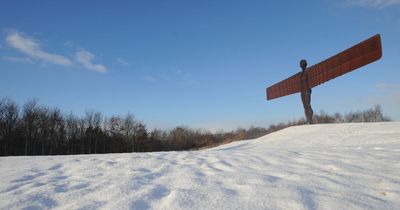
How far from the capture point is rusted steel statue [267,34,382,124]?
50.6 ft

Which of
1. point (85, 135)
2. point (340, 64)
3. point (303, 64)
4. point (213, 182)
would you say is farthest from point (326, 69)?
point (85, 135)

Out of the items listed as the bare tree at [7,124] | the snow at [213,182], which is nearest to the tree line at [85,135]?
the bare tree at [7,124]

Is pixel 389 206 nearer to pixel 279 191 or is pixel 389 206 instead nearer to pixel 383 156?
pixel 279 191

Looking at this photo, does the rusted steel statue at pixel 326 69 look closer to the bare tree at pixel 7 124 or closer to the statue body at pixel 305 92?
the statue body at pixel 305 92

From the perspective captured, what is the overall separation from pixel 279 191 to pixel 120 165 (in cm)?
361

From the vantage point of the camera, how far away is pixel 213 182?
18.7 ft

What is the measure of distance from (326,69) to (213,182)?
45.6 ft

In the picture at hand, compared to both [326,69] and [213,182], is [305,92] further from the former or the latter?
[213,182]

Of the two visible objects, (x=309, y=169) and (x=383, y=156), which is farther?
(x=383, y=156)

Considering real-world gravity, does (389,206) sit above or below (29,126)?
below

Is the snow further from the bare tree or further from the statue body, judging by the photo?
the bare tree

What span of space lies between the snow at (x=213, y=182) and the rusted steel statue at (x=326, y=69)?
791 centimetres

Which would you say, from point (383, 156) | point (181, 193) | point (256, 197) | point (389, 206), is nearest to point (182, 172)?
point (181, 193)

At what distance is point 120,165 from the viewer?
7.48m
